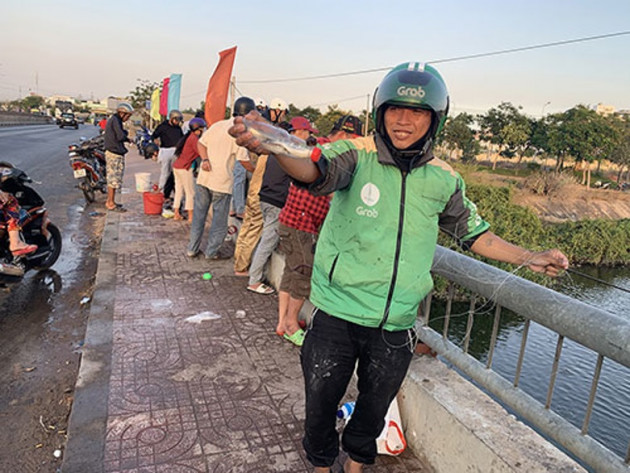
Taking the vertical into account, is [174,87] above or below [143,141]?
above

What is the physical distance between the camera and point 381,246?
6.48ft

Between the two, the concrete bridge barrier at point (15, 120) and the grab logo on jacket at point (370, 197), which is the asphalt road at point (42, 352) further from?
the concrete bridge barrier at point (15, 120)

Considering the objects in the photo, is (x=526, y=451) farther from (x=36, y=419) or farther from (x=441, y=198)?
(x=36, y=419)

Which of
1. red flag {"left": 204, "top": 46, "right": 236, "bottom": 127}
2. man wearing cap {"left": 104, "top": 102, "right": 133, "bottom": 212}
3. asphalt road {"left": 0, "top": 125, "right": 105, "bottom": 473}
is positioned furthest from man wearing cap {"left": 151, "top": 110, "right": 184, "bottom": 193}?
asphalt road {"left": 0, "top": 125, "right": 105, "bottom": 473}

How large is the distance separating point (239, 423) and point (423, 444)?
1104 millimetres

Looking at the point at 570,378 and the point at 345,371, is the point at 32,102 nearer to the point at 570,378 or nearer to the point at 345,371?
the point at 570,378

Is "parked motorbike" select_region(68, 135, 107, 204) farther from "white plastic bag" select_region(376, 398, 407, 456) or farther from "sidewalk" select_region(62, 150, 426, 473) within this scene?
"white plastic bag" select_region(376, 398, 407, 456)

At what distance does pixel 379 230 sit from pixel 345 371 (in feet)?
2.23

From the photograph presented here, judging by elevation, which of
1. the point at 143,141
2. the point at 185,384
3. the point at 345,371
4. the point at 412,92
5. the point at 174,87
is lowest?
the point at 185,384

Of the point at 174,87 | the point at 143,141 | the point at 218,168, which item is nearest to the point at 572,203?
the point at 174,87

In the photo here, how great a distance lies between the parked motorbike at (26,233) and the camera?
5059 mm

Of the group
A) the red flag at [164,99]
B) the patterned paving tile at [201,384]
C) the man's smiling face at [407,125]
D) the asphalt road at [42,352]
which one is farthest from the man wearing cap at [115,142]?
the red flag at [164,99]

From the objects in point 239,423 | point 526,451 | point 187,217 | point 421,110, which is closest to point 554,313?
point 526,451

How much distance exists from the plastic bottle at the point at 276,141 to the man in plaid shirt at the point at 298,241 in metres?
2.15
